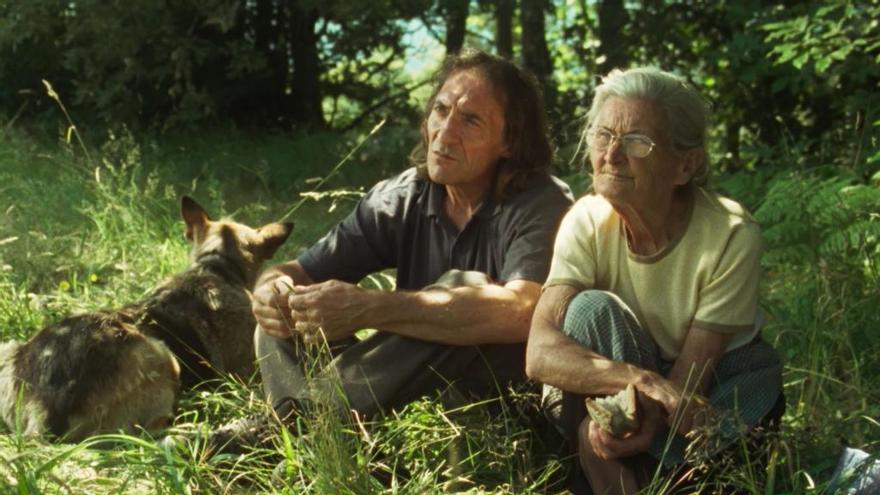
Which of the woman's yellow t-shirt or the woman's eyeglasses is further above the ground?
the woman's eyeglasses

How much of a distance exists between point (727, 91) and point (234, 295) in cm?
565

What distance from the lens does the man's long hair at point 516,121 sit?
4.96 m

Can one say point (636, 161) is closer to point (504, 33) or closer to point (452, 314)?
point (452, 314)

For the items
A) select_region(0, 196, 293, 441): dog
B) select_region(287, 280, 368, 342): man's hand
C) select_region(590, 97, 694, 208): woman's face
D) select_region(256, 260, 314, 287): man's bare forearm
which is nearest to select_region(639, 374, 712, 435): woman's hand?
select_region(590, 97, 694, 208): woman's face

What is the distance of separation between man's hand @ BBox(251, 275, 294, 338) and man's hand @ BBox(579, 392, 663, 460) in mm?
1308

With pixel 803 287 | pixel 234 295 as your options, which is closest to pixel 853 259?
pixel 803 287

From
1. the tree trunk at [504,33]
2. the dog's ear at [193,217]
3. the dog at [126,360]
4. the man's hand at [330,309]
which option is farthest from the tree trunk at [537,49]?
the man's hand at [330,309]

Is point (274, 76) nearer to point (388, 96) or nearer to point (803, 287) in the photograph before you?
point (388, 96)

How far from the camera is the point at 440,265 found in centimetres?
501

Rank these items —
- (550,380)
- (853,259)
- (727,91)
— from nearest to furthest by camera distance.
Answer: (550,380) → (853,259) → (727,91)

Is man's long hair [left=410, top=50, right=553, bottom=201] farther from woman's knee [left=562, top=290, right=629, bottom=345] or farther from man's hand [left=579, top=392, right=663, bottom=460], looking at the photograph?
man's hand [left=579, top=392, right=663, bottom=460]

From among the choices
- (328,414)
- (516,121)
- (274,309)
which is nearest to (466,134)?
(516,121)

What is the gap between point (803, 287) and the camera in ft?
20.0

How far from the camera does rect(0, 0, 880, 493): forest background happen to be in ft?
14.4
